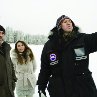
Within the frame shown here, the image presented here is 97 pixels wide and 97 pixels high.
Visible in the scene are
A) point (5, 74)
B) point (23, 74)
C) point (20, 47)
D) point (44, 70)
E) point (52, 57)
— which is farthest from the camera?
point (20, 47)

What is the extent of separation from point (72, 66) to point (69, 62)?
0.23 ft

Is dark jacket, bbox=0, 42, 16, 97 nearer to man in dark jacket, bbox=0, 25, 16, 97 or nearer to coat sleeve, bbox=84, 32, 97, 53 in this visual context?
man in dark jacket, bbox=0, 25, 16, 97

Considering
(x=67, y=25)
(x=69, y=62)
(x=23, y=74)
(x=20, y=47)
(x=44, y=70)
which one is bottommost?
(x=23, y=74)

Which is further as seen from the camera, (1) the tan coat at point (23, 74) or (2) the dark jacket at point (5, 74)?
(1) the tan coat at point (23, 74)

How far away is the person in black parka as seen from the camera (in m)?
4.62

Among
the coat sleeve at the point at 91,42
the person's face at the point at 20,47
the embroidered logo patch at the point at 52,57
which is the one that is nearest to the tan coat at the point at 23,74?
the person's face at the point at 20,47

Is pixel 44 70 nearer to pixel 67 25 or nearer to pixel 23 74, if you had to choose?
pixel 67 25

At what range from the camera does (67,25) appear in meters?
4.91

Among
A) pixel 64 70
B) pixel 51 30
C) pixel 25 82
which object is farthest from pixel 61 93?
pixel 25 82

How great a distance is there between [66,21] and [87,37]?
400 mm

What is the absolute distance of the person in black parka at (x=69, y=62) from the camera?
4617 millimetres

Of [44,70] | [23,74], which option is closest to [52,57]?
[44,70]

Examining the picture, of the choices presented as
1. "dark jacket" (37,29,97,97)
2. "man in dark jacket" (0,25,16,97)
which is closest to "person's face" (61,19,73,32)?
"dark jacket" (37,29,97,97)

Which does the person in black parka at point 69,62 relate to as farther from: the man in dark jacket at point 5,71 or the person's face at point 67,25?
the man in dark jacket at point 5,71
